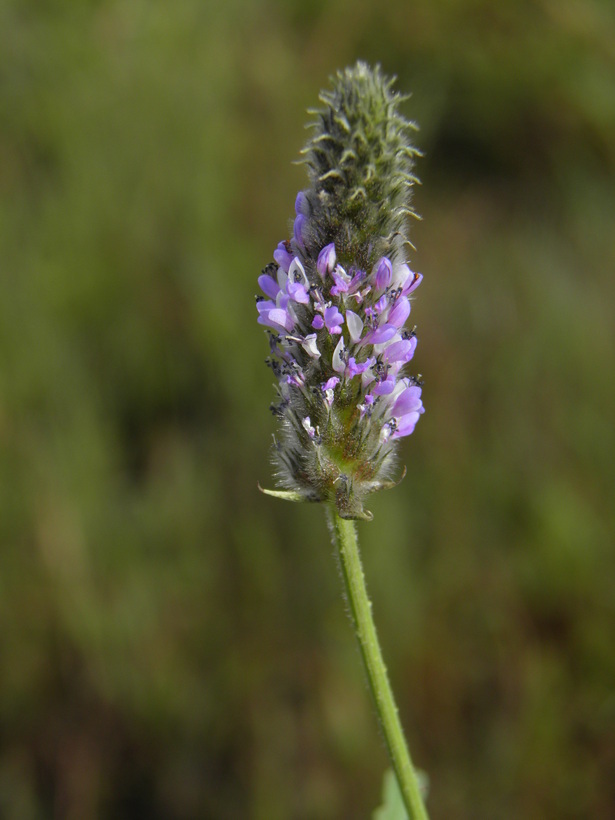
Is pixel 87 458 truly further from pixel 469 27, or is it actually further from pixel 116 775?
pixel 469 27

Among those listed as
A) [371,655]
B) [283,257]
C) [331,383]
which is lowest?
[371,655]

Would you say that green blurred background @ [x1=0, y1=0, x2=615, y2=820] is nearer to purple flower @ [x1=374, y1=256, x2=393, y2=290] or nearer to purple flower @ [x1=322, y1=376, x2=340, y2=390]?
purple flower @ [x1=322, y1=376, x2=340, y2=390]

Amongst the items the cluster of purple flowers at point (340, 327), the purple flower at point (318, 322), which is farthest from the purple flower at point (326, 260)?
the purple flower at point (318, 322)

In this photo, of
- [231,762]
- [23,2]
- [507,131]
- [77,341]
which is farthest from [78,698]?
[507,131]

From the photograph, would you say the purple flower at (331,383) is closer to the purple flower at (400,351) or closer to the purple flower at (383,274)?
the purple flower at (400,351)

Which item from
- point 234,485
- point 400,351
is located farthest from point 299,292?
point 234,485

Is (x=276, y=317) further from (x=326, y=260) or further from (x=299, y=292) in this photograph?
(x=326, y=260)

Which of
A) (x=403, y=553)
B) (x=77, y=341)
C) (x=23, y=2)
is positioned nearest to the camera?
(x=403, y=553)
